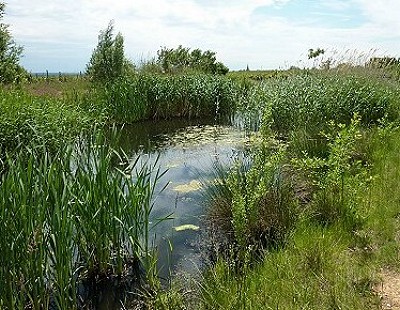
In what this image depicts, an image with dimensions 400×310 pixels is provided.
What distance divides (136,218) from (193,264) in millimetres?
889

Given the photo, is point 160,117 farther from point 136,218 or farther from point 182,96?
point 136,218

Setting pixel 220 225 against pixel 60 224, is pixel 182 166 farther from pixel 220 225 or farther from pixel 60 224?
pixel 60 224

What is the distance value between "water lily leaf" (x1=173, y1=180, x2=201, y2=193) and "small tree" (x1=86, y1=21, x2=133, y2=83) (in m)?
8.75

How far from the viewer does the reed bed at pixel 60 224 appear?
271cm

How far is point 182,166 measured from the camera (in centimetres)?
764

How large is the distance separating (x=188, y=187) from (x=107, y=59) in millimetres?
9271

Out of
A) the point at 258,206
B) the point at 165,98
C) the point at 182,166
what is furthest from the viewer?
the point at 165,98

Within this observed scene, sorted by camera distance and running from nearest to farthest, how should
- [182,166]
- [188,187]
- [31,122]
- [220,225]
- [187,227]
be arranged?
[220,225] < [187,227] < [188,187] < [31,122] < [182,166]

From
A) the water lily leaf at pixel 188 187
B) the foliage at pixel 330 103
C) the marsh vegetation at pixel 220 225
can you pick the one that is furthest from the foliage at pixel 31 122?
the foliage at pixel 330 103

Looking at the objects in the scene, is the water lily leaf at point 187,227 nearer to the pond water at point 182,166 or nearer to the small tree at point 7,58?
the pond water at point 182,166

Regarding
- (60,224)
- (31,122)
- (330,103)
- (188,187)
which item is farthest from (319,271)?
(330,103)

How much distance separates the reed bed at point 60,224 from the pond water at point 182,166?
2.02 feet

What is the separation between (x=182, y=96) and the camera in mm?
12844

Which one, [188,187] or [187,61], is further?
[187,61]
